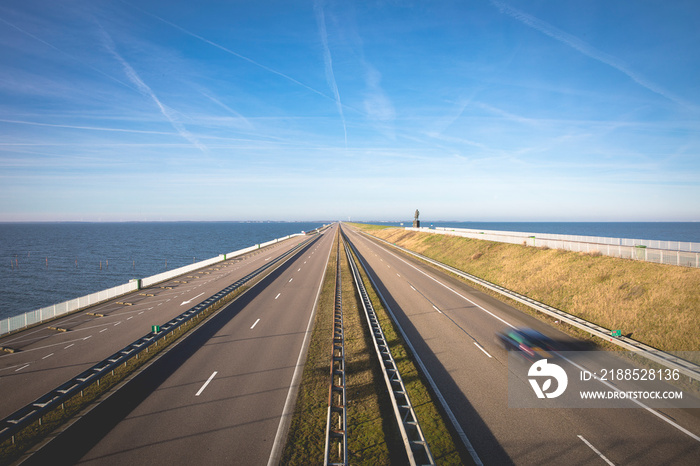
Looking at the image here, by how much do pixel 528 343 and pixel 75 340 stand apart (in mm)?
29463

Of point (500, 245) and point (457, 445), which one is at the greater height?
point (500, 245)

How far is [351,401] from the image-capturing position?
1259 centimetres

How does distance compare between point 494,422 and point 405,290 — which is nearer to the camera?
point 494,422

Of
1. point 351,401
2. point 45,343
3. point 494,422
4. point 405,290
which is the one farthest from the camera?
point 405,290

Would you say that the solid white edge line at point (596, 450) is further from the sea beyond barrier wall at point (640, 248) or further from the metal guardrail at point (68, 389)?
the sea beyond barrier wall at point (640, 248)

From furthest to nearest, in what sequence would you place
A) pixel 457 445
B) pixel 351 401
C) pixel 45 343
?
1. pixel 45 343
2. pixel 351 401
3. pixel 457 445

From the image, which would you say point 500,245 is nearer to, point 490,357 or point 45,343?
point 490,357

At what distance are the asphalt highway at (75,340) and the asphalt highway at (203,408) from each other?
445 cm

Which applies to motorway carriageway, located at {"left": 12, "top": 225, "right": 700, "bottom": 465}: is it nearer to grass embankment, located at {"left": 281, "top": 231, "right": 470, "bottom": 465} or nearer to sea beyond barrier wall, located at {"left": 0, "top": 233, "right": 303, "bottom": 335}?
grass embankment, located at {"left": 281, "top": 231, "right": 470, "bottom": 465}

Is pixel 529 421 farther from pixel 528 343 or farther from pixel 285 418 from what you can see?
pixel 285 418

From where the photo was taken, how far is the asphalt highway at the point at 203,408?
32.2ft

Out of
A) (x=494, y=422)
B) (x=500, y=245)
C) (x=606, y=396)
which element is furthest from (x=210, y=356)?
(x=500, y=245)

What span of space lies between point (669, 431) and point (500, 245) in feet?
118

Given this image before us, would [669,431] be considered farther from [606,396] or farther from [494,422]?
[494,422]
